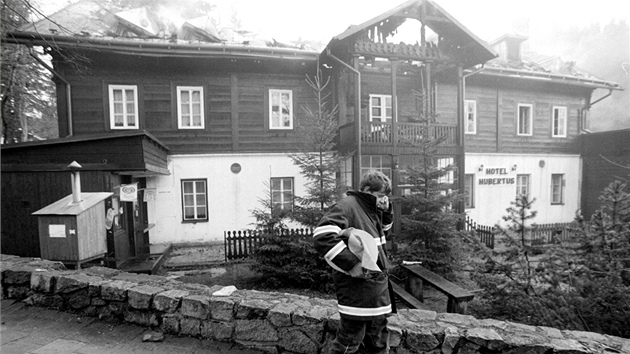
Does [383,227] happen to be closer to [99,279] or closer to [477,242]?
[477,242]

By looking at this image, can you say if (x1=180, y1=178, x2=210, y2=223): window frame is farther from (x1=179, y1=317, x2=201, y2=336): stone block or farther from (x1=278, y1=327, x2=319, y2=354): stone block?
(x1=278, y1=327, x2=319, y2=354): stone block

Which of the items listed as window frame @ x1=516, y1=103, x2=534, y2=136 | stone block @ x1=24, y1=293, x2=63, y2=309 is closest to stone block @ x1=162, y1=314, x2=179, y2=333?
stone block @ x1=24, y1=293, x2=63, y2=309

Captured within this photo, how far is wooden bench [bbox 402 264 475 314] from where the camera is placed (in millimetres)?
4363

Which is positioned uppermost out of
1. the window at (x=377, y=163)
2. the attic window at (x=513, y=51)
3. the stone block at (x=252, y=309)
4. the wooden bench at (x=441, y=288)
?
the attic window at (x=513, y=51)

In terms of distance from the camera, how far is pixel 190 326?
3.62 metres

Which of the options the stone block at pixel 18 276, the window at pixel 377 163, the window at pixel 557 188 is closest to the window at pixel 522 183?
the window at pixel 557 188

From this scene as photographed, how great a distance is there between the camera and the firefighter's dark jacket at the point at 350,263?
251 centimetres

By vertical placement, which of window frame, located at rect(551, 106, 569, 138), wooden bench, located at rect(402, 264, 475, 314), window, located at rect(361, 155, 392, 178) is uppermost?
window frame, located at rect(551, 106, 569, 138)

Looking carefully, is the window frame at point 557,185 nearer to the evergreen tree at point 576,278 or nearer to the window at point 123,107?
the evergreen tree at point 576,278

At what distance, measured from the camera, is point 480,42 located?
450 inches

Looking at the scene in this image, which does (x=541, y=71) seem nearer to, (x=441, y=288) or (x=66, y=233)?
(x=441, y=288)

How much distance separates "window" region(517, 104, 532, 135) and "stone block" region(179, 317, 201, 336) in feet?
58.3

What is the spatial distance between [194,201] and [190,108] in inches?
147

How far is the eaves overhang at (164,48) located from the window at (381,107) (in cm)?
346
